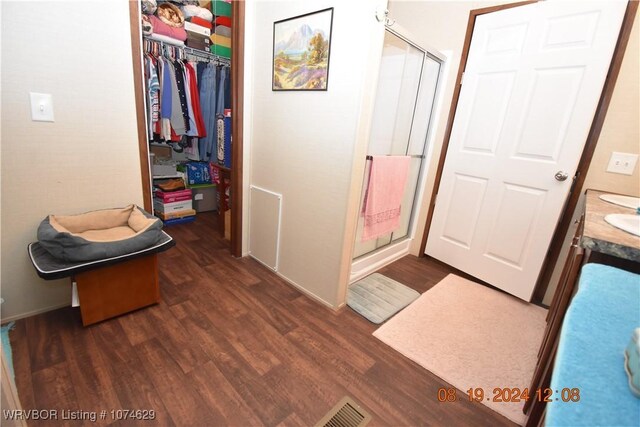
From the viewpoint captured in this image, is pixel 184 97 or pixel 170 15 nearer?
pixel 170 15

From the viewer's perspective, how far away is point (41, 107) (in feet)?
4.56

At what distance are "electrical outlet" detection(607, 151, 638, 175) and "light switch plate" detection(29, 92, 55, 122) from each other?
10.3 ft

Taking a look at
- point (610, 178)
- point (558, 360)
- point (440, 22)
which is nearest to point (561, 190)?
point (610, 178)

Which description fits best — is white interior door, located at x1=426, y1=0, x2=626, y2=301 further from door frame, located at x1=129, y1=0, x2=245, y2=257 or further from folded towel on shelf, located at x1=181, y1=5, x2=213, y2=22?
folded towel on shelf, located at x1=181, y1=5, x2=213, y2=22

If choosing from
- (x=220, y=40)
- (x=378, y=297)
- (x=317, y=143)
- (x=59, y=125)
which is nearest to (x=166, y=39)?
(x=220, y=40)

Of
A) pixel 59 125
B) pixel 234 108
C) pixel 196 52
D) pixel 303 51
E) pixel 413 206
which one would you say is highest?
pixel 196 52

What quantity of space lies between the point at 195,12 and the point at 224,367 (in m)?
3.26

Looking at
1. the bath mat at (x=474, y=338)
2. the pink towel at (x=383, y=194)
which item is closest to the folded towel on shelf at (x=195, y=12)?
the pink towel at (x=383, y=194)

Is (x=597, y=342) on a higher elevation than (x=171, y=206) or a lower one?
higher

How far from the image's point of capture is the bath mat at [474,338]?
4.64 feet

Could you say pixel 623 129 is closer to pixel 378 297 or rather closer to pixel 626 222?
pixel 626 222

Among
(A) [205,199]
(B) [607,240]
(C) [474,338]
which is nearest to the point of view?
(B) [607,240]

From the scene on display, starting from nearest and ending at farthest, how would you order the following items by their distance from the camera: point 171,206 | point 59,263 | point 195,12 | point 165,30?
point 59,263, point 165,30, point 195,12, point 171,206

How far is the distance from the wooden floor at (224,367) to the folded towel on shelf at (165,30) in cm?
232
